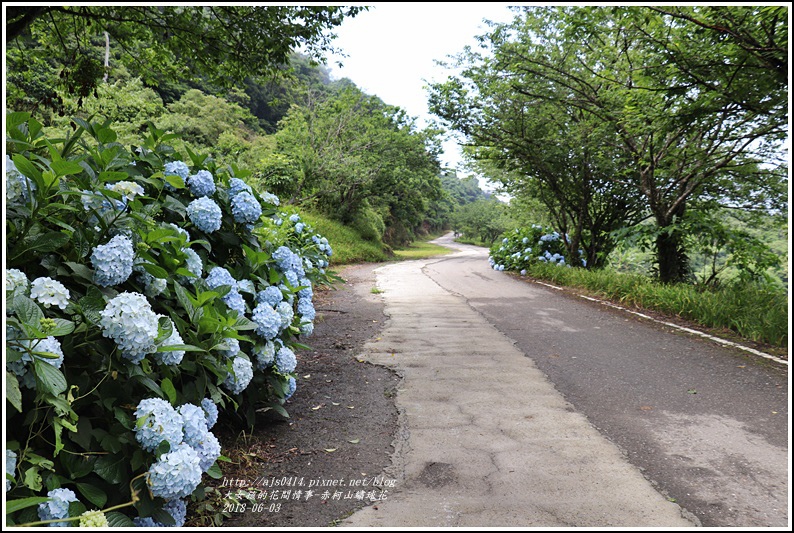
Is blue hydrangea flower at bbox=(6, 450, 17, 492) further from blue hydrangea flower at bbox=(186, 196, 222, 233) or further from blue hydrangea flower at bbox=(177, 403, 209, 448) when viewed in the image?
blue hydrangea flower at bbox=(186, 196, 222, 233)

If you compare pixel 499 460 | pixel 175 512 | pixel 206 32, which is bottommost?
pixel 499 460

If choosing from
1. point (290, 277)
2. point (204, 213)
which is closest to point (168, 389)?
point (204, 213)

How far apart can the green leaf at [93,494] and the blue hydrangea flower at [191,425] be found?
0.94 feet

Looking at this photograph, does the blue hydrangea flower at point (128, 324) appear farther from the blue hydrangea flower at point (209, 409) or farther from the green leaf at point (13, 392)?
the blue hydrangea flower at point (209, 409)

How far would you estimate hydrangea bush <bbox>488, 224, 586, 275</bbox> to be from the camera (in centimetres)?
1341

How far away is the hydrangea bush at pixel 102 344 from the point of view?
136cm

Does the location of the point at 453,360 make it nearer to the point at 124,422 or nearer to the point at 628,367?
the point at 628,367

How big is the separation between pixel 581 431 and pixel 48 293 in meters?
2.87

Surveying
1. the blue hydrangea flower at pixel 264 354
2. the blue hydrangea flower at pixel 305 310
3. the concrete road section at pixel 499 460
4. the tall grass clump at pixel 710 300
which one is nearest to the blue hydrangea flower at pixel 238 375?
the blue hydrangea flower at pixel 264 354

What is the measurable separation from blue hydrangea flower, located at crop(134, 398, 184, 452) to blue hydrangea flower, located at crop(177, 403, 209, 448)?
0.20 ft

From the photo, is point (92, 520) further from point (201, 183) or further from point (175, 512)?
point (201, 183)

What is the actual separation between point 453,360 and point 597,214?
9.13m

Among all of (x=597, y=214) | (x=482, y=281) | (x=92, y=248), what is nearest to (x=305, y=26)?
(x=92, y=248)

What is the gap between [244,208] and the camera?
2643 millimetres
